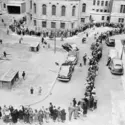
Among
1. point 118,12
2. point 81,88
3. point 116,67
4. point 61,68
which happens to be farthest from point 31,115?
point 118,12

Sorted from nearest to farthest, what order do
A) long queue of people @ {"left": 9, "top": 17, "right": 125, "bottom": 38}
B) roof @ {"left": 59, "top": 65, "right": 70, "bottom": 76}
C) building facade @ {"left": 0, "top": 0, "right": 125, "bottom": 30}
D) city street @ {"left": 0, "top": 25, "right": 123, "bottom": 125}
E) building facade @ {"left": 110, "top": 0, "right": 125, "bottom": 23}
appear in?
city street @ {"left": 0, "top": 25, "right": 123, "bottom": 125}, roof @ {"left": 59, "top": 65, "right": 70, "bottom": 76}, long queue of people @ {"left": 9, "top": 17, "right": 125, "bottom": 38}, building facade @ {"left": 0, "top": 0, "right": 125, "bottom": 30}, building facade @ {"left": 110, "top": 0, "right": 125, "bottom": 23}

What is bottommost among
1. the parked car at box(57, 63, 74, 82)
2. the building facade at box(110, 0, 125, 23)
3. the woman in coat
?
the woman in coat

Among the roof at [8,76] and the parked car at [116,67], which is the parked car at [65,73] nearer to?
the roof at [8,76]

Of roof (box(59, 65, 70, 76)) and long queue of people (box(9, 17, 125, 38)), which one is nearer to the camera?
roof (box(59, 65, 70, 76))

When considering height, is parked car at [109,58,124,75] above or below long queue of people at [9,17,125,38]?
below

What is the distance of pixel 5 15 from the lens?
187 feet

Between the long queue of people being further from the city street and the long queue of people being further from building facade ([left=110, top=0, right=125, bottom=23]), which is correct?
the city street

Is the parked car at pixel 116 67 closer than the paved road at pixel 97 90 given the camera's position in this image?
No

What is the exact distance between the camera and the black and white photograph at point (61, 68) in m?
20.2

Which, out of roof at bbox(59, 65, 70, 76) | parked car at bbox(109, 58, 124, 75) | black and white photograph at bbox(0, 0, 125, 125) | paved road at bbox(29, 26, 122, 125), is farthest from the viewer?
parked car at bbox(109, 58, 124, 75)

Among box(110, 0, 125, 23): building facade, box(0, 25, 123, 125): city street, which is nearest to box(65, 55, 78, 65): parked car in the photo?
box(0, 25, 123, 125): city street

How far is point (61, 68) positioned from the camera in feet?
90.6

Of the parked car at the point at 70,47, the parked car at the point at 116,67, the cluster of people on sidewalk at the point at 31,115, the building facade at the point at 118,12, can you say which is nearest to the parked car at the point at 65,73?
the parked car at the point at 116,67

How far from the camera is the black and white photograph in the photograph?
20172 millimetres
